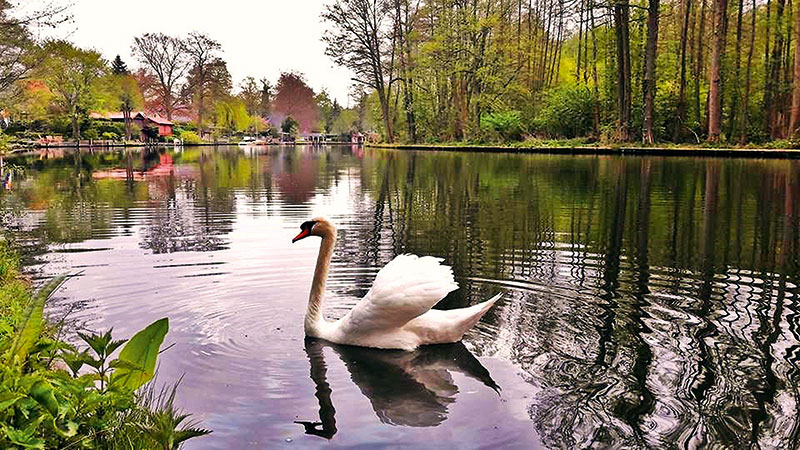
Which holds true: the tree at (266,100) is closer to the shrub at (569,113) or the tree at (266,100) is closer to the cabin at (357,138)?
the cabin at (357,138)

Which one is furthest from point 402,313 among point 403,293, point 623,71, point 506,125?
point 506,125

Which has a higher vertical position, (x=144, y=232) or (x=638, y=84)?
(x=638, y=84)

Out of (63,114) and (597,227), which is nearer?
(597,227)

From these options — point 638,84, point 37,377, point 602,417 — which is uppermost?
point 638,84

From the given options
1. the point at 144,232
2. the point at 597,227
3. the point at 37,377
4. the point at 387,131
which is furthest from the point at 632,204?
the point at 387,131

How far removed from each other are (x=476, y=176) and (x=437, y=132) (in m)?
34.4

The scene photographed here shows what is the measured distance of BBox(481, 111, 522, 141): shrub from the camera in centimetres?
4703

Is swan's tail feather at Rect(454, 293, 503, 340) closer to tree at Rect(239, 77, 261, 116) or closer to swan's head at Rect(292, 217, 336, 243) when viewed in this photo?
swan's head at Rect(292, 217, 336, 243)

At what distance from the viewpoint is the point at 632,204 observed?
14.3 metres

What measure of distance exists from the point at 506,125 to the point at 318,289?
140ft

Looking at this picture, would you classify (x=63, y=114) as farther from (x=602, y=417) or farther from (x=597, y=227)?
(x=602, y=417)

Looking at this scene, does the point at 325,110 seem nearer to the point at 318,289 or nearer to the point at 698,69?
the point at 698,69

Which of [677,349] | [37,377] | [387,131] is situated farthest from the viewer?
[387,131]

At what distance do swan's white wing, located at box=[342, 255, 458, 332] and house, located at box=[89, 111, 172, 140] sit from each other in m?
91.0
